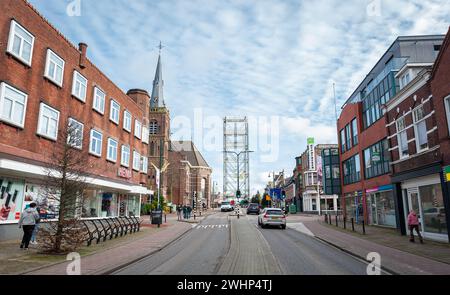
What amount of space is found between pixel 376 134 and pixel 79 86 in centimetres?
2163

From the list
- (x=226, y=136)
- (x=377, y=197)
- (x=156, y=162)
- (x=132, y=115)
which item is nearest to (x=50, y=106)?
(x=132, y=115)

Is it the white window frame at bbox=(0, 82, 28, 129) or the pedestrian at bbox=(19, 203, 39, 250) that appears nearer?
the pedestrian at bbox=(19, 203, 39, 250)

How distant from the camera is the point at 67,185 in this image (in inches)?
475

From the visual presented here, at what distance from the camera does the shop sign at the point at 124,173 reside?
27.7m

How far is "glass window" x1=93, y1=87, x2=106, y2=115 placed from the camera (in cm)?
2355

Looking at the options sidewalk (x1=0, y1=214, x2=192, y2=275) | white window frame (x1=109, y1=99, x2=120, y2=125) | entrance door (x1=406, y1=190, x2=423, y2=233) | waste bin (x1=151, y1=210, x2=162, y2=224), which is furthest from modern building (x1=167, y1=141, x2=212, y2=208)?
sidewalk (x1=0, y1=214, x2=192, y2=275)

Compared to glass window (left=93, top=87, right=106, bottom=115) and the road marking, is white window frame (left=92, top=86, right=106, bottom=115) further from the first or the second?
the road marking

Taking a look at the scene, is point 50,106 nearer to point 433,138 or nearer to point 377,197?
point 433,138

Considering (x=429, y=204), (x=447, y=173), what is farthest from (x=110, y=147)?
(x=447, y=173)

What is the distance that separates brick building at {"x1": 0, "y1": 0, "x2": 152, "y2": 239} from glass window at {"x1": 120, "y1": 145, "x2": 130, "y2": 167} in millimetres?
601

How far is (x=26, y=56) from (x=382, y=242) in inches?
766

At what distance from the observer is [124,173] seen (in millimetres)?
28641

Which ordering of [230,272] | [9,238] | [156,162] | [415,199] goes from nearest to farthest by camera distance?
1. [230,272]
2. [9,238]
3. [415,199]
4. [156,162]

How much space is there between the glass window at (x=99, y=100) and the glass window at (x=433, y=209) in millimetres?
21419
